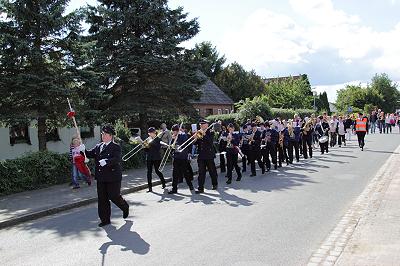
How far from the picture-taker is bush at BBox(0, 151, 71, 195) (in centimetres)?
1223

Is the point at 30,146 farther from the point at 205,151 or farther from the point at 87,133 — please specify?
the point at 205,151

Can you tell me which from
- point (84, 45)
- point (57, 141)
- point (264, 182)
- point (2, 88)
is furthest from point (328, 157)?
point (57, 141)

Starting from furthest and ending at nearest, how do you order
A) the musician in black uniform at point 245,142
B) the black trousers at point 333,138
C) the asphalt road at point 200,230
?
the black trousers at point 333,138, the musician in black uniform at point 245,142, the asphalt road at point 200,230

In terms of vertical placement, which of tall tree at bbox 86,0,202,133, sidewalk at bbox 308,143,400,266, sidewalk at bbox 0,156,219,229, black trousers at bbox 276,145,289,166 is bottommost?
sidewalk at bbox 308,143,400,266

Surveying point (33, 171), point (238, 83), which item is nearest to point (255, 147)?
point (33, 171)

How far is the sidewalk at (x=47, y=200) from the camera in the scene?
9.50 metres

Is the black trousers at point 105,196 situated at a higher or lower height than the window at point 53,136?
lower

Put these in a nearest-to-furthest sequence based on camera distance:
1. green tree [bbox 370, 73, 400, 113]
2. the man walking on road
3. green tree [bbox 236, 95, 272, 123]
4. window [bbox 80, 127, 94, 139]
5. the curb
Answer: the curb, the man walking on road, window [bbox 80, 127, 94, 139], green tree [bbox 236, 95, 272, 123], green tree [bbox 370, 73, 400, 113]

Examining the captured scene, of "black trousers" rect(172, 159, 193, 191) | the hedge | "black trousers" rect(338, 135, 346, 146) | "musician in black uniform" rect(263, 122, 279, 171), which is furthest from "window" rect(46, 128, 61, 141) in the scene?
"black trousers" rect(338, 135, 346, 146)

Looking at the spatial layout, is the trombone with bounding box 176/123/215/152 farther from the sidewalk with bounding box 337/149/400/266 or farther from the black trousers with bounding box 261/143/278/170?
the sidewalk with bounding box 337/149/400/266

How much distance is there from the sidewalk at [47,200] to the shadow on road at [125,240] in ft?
7.56

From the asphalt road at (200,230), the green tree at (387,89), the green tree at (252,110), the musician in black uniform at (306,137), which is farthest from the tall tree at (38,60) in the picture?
the green tree at (387,89)

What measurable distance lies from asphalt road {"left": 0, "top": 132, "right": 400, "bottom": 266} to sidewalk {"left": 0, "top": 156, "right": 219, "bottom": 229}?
335 millimetres

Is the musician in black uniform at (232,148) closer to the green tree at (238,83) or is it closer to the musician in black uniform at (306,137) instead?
the musician in black uniform at (306,137)
